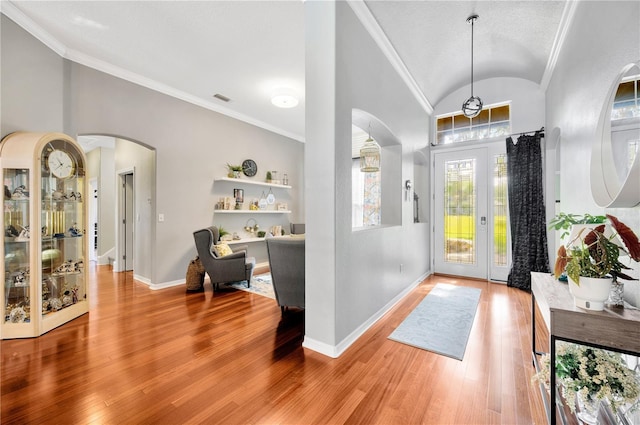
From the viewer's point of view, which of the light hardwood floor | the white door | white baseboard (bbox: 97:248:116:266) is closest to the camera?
the light hardwood floor

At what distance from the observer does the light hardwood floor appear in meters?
1.64

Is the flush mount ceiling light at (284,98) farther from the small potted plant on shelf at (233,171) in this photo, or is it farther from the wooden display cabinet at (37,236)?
the wooden display cabinet at (37,236)

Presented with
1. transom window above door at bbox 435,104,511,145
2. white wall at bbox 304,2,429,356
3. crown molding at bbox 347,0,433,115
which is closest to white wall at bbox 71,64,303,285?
white wall at bbox 304,2,429,356

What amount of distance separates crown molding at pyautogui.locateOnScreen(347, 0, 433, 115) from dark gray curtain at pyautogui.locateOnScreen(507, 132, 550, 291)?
1.85 metres

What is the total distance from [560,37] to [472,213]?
2.76m

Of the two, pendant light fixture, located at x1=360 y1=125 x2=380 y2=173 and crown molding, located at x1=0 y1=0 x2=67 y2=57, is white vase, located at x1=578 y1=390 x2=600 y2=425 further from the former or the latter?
crown molding, located at x1=0 y1=0 x2=67 y2=57

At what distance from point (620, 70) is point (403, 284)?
3062mm

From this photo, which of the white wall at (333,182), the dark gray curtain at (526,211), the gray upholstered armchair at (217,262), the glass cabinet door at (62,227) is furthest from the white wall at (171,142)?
the dark gray curtain at (526,211)

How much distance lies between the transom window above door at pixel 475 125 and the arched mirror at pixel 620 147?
131 inches

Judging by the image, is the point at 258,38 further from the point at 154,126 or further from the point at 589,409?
the point at 589,409

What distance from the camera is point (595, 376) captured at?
1.43m

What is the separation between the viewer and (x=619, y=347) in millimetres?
1249

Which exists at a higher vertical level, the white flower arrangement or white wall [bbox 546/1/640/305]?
white wall [bbox 546/1/640/305]

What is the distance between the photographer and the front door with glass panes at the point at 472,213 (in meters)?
4.70
